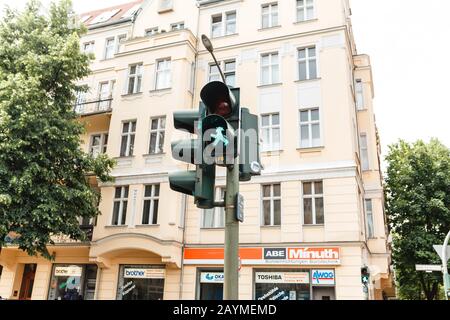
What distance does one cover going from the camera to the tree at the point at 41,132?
45.8 ft

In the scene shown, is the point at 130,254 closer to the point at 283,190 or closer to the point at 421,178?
the point at 283,190

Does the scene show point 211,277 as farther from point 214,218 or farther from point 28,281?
point 28,281

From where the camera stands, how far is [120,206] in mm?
19094

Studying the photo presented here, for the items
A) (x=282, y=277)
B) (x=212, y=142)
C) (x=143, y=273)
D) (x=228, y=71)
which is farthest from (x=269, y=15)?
(x=212, y=142)

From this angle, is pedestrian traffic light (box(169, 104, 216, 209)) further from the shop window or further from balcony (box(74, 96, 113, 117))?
balcony (box(74, 96, 113, 117))

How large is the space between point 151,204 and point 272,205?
553cm

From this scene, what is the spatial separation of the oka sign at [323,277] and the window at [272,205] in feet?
8.26

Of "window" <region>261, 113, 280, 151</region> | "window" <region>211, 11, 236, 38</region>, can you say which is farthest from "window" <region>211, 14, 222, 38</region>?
"window" <region>261, 113, 280, 151</region>

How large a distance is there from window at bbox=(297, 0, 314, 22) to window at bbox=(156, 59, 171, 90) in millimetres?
6869

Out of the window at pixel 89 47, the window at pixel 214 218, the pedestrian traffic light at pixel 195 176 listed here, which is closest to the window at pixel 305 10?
the window at pixel 214 218

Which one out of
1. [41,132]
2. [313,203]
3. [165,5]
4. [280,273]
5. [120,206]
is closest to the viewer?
[41,132]

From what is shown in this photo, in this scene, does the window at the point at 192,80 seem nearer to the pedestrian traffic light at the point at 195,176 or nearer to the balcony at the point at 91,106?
the balcony at the point at 91,106

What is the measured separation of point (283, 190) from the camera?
17.2 metres

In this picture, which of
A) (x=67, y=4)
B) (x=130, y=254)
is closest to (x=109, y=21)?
(x=67, y=4)
